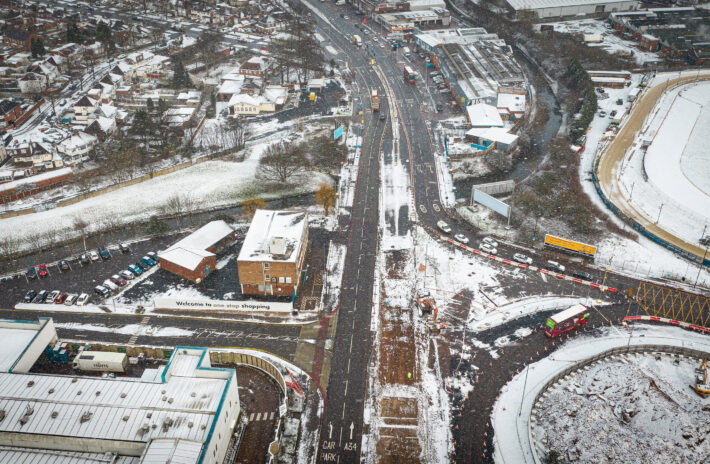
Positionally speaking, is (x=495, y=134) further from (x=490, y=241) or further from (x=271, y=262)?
(x=271, y=262)

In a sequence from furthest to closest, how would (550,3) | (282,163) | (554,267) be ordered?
(550,3) < (282,163) < (554,267)

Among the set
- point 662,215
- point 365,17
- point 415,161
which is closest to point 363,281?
point 415,161

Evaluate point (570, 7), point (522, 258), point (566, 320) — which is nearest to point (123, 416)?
point (566, 320)

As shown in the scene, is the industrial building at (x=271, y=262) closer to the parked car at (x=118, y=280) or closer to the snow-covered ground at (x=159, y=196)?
the parked car at (x=118, y=280)

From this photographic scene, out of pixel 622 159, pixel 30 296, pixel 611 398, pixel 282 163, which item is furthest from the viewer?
pixel 622 159

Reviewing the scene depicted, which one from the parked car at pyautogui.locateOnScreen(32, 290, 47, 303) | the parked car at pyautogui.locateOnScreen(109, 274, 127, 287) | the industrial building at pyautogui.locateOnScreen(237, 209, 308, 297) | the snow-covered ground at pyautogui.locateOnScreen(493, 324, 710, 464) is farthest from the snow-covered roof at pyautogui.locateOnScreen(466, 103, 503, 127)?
the parked car at pyautogui.locateOnScreen(32, 290, 47, 303)

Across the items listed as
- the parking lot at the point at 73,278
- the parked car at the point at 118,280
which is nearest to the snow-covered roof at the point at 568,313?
the parked car at the point at 118,280
